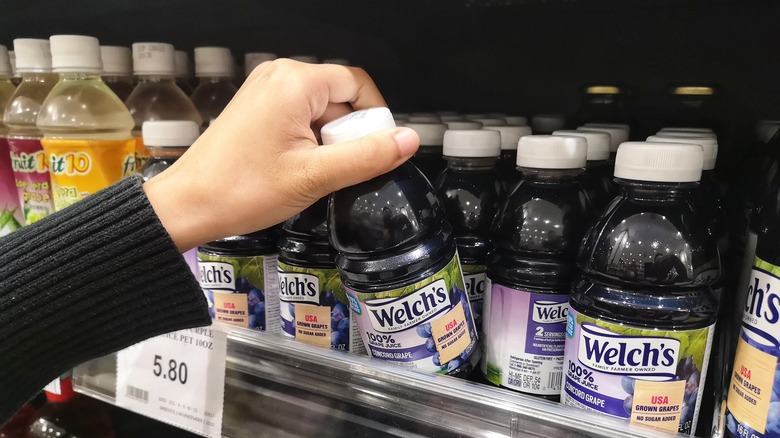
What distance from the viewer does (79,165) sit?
98 centimetres

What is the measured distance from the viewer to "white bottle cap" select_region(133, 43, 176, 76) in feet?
3.72

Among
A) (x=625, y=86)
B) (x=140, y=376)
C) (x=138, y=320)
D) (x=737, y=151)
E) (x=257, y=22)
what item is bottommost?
(x=140, y=376)

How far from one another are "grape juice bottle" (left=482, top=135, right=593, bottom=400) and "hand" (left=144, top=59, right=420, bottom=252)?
171mm

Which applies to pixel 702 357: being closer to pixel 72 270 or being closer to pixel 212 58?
pixel 72 270

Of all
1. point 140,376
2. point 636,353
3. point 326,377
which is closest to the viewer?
point 636,353

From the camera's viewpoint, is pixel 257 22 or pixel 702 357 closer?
pixel 702 357

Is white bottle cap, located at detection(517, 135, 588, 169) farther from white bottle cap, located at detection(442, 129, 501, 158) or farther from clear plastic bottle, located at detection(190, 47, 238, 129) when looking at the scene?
clear plastic bottle, located at detection(190, 47, 238, 129)

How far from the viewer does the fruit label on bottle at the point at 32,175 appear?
3.51 ft

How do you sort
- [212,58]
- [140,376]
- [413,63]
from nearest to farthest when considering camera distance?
[140,376] < [212,58] < [413,63]

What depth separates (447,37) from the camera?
126 cm

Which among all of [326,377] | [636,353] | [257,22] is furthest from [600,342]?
[257,22]

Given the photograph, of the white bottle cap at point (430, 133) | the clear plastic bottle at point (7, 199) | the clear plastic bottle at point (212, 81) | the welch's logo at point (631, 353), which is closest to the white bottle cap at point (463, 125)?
the white bottle cap at point (430, 133)

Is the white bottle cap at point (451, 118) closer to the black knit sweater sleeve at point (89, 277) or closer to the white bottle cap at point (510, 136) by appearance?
the white bottle cap at point (510, 136)

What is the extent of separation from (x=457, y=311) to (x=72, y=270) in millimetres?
470
